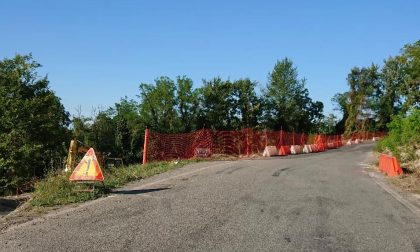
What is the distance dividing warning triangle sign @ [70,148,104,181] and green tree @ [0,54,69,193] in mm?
12356

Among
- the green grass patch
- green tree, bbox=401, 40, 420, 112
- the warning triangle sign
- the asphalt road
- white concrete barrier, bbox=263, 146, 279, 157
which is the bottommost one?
the asphalt road

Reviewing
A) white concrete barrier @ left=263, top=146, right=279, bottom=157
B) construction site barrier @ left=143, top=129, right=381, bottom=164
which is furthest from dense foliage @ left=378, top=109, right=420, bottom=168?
construction site barrier @ left=143, top=129, right=381, bottom=164

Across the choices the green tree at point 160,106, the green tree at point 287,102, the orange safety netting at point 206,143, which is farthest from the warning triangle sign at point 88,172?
the green tree at point 287,102

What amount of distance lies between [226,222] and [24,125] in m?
26.6

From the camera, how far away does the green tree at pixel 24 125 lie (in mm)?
27500

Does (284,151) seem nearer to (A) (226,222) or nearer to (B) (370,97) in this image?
(A) (226,222)

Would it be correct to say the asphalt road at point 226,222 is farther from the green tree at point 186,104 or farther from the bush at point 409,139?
the green tree at point 186,104

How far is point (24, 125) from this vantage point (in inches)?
1265

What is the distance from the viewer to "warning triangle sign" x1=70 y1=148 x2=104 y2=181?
11609 millimetres

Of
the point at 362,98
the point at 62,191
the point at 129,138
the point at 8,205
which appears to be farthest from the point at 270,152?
the point at 362,98

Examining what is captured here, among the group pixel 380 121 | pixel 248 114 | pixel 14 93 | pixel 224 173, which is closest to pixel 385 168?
pixel 224 173

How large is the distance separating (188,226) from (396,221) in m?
4.04

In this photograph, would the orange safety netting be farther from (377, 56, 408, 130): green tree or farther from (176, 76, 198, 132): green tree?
(377, 56, 408, 130): green tree

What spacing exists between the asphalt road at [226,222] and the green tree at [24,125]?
1408cm
